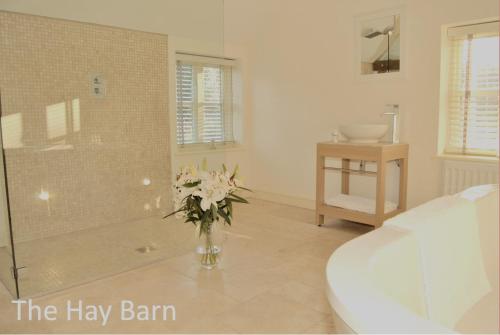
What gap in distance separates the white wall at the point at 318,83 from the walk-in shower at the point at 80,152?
1.63m

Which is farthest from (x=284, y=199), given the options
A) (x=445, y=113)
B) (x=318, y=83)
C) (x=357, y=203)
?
(x=445, y=113)

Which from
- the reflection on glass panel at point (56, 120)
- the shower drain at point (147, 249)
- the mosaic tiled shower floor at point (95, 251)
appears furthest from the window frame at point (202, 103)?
the reflection on glass panel at point (56, 120)

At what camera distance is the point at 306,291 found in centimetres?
244

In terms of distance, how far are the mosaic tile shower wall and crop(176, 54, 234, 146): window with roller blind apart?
0.24 m

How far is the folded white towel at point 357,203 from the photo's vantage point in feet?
11.5

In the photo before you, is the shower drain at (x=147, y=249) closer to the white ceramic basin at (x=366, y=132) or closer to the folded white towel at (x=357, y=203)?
the folded white towel at (x=357, y=203)

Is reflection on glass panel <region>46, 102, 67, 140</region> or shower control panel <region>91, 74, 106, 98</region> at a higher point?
shower control panel <region>91, 74, 106, 98</region>

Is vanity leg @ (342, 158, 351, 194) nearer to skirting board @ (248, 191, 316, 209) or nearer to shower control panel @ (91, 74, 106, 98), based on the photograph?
skirting board @ (248, 191, 316, 209)

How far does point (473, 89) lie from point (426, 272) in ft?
7.75

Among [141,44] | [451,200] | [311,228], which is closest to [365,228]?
[311,228]

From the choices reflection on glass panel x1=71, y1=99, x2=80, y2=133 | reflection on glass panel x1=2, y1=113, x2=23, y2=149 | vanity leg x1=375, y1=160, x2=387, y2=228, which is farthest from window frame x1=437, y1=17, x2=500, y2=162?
reflection on glass panel x1=2, y1=113, x2=23, y2=149

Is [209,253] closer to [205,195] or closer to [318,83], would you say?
[205,195]

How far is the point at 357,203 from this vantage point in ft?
11.9

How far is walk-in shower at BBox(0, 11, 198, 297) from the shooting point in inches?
97.0
